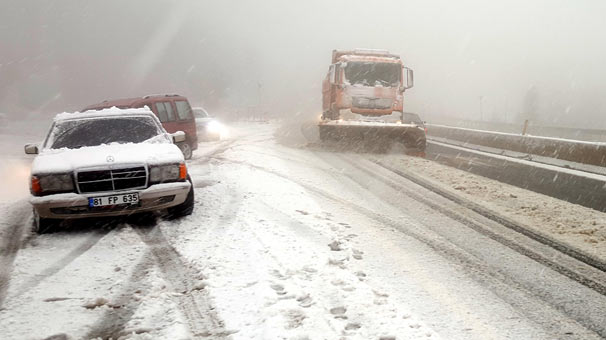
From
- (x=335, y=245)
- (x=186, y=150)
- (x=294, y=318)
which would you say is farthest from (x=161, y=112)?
(x=294, y=318)

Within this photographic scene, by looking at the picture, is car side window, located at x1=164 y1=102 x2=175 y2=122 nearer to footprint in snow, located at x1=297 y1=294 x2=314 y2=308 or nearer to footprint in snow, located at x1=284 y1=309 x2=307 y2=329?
footprint in snow, located at x1=297 y1=294 x2=314 y2=308

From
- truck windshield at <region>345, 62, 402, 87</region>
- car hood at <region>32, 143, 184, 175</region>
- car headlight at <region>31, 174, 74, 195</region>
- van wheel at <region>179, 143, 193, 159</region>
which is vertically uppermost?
truck windshield at <region>345, 62, 402, 87</region>

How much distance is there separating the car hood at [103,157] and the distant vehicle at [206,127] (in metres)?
11.5

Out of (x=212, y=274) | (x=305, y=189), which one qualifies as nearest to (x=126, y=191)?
(x=212, y=274)

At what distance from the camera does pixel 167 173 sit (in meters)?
5.17

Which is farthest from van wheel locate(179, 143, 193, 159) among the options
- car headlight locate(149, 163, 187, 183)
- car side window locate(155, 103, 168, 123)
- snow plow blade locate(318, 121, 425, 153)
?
car headlight locate(149, 163, 187, 183)

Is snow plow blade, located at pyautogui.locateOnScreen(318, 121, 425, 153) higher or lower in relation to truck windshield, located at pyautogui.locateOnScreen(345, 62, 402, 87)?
lower

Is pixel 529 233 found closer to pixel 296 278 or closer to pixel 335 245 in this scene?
pixel 335 245

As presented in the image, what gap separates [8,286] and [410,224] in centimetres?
459

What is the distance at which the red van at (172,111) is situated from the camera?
1081 centimetres

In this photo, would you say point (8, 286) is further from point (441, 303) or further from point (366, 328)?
point (441, 303)

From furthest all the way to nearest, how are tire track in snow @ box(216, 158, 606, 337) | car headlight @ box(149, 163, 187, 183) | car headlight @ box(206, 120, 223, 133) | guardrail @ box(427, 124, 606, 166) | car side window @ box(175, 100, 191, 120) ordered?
1. car headlight @ box(206, 120, 223, 133)
2. car side window @ box(175, 100, 191, 120)
3. guardrail @ box(427, 124, 606, 166)
4. car headlight @ box(149, 163, 187, 183)
5. tire track in snow @ box(216, 158, 606, 337)

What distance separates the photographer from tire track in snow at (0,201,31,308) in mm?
3772

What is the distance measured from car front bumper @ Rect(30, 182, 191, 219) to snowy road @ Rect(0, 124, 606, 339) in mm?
320
